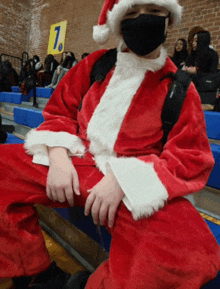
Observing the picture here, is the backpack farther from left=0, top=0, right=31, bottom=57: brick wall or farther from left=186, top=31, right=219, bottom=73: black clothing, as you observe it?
left=0, top=0, right=31, bottom=57: brick wall

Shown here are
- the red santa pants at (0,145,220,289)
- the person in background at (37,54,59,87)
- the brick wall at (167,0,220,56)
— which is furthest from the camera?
the person in background at (37,54,59,87)

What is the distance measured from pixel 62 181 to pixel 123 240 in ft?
0.71

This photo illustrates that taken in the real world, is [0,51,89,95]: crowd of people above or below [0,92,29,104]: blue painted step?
above

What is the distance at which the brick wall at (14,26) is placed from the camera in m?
7.05

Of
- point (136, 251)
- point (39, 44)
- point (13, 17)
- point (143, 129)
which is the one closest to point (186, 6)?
point (143, 129)

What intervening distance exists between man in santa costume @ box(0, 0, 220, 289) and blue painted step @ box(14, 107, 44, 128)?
146 cm

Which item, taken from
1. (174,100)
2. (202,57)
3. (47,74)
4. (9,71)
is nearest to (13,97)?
(47,74)

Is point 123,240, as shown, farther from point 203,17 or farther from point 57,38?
point 57,38

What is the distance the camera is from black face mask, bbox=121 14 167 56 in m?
0.63

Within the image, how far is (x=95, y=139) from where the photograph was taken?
679 mm

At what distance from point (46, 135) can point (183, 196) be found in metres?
0.44

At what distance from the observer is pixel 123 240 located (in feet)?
1.68

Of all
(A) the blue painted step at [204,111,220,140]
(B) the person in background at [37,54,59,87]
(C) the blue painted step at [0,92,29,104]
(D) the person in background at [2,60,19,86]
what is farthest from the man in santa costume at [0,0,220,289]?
(D) the person in background at [2,60,19,86]

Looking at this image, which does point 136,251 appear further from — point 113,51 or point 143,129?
point 113,51
